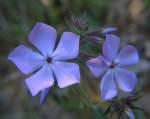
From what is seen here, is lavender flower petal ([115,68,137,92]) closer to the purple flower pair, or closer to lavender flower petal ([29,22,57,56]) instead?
the purple flower pair

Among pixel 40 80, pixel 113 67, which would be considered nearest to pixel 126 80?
pixel 113 67

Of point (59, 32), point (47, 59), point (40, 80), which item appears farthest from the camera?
point (59, 32)

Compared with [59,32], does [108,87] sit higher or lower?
higher

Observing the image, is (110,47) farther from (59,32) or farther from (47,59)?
(59,32)

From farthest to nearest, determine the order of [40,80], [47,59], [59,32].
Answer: [59,32]
[47,59]
[40,80]

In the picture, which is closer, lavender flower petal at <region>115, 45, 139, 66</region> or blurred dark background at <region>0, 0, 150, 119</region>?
lavender flower petal at <region>115, 45, 139, 66</region>

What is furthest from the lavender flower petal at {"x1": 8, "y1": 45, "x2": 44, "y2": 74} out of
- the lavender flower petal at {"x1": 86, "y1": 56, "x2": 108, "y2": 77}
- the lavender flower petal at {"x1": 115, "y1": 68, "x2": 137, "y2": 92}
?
the lavender flower petal at {"x1": 115, "y1": 68, "x2": 137, "y2": 92}

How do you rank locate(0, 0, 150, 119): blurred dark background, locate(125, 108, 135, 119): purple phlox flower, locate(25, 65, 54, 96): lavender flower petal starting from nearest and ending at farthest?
locate(25, 65, 54, 96): lavender flower petal → locate(125, 108, 135, 119): purple phlox flower → locate(0, 0, 150, 119): blurred dark background

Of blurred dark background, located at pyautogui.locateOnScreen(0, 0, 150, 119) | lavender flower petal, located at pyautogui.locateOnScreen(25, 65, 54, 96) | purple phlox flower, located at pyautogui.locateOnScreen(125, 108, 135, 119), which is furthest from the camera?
blurred dark background, located at pyautogui.locateOnScreen(0, 0, 150, 119)
